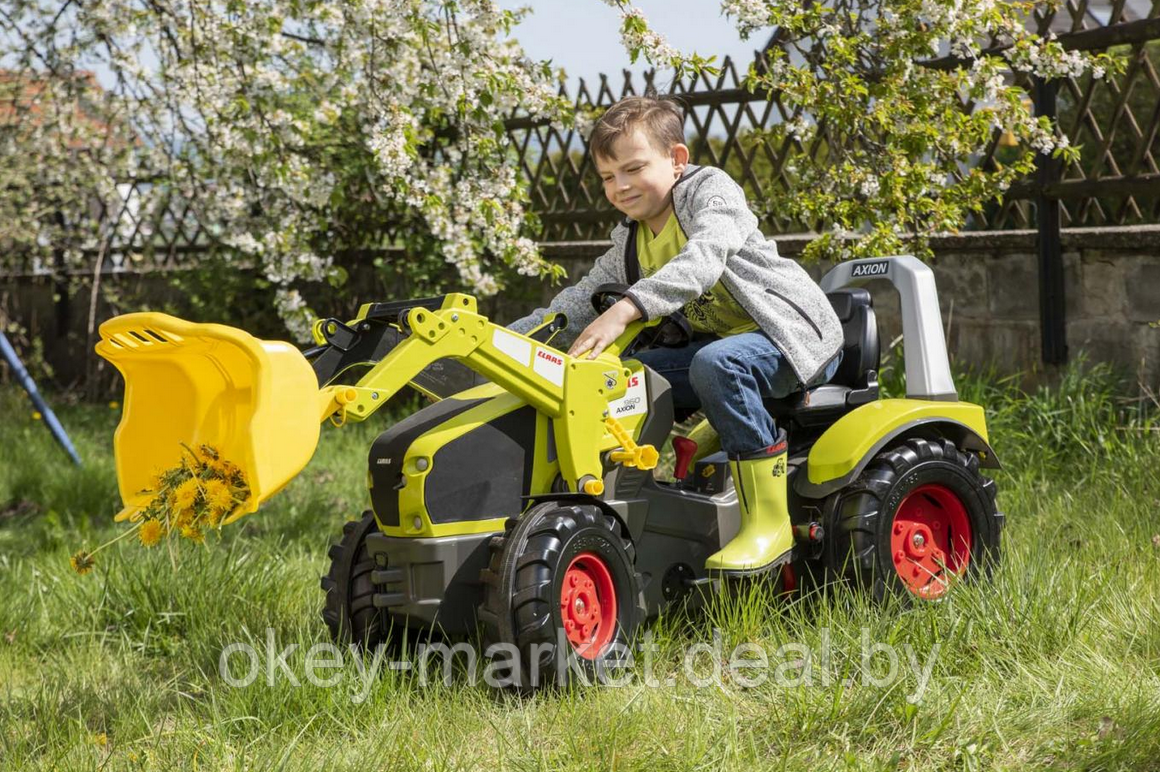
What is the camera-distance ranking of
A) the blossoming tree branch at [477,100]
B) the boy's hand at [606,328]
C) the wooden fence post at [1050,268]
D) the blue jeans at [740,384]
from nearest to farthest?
1. the boy's hand at [606,328]
2. the blue jeans at [740,384]
3. the blossoming tree branch at [477,100]
4. the wooden fence post at [1050,268]

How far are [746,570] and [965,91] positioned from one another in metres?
2.60

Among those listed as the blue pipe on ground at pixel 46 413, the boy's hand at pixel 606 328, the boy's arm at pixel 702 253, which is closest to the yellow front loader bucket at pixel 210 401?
the boy's hand at pixel 606 328

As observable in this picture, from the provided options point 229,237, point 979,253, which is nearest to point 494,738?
point 979,253

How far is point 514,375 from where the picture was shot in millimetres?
3170

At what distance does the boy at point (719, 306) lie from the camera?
3.37m

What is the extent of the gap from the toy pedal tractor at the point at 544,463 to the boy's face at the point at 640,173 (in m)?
0.34

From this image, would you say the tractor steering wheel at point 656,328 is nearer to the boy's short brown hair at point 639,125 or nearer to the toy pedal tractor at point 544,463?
the toy pedal tractor at point 544,463

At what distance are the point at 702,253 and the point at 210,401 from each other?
4.29 feet

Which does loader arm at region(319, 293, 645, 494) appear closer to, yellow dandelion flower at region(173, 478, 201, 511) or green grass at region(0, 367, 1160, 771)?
yellow dandelion flower at region(173, 478, 201, 511)

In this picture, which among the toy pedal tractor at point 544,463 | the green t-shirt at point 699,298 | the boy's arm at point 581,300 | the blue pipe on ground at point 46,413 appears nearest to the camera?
the toy pedal tractor at point 544,463

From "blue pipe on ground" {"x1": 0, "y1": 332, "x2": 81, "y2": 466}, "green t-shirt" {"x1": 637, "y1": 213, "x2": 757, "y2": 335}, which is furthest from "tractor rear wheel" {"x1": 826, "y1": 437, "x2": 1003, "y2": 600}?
"blue pipe on ground" {"x1": 0, "y1": 332, "x2": 81, "y2": 466}

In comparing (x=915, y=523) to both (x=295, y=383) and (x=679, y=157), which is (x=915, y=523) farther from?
(x=295, y=383)

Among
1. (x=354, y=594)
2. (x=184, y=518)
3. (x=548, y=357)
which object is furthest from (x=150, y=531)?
(x=548, y=357)

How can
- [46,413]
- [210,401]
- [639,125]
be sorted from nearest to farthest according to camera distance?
[210,401], [639,125], [46,413]
